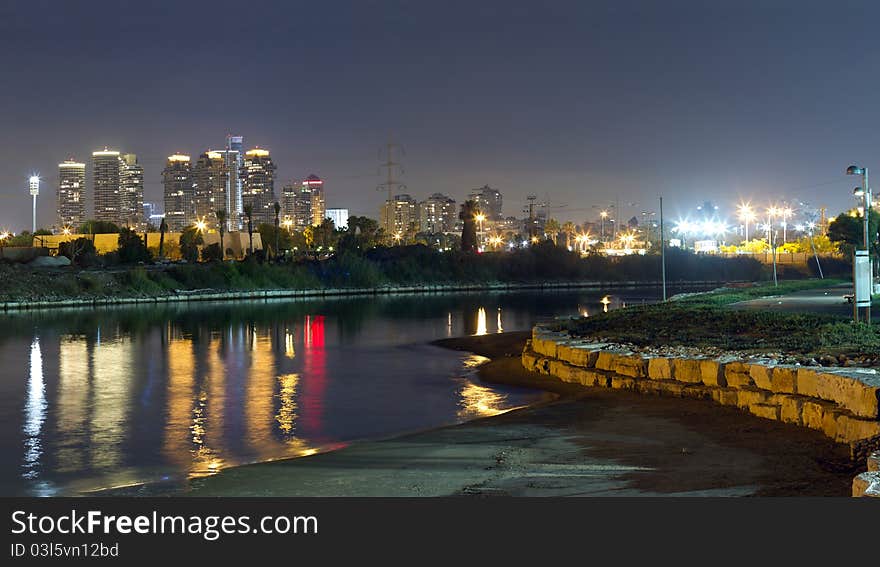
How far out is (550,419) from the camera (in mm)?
15117

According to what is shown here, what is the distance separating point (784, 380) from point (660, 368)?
3594mm

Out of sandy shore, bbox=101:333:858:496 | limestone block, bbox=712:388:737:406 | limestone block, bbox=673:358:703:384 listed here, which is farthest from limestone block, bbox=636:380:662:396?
limestone block, bbox=712:388:737:406

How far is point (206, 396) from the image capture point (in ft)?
67.0

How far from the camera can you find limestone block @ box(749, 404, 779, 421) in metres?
13.5

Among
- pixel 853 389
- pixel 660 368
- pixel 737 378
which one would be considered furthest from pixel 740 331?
pixel 853 389

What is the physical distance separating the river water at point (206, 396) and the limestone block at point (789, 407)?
220 inches

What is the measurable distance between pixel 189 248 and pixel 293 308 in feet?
148

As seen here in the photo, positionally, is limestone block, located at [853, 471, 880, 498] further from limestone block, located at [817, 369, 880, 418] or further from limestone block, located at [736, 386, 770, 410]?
limestone block, located at [736, 386, 770, 410]

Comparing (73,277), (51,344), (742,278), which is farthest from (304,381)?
(742,278)

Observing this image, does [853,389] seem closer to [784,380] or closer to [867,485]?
[784,380]

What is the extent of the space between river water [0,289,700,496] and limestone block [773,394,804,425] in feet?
18.4

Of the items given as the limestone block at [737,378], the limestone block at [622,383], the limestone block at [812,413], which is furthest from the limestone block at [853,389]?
the limestone block at [622,383]

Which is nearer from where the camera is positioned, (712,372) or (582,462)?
(582,462)

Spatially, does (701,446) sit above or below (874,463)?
below
